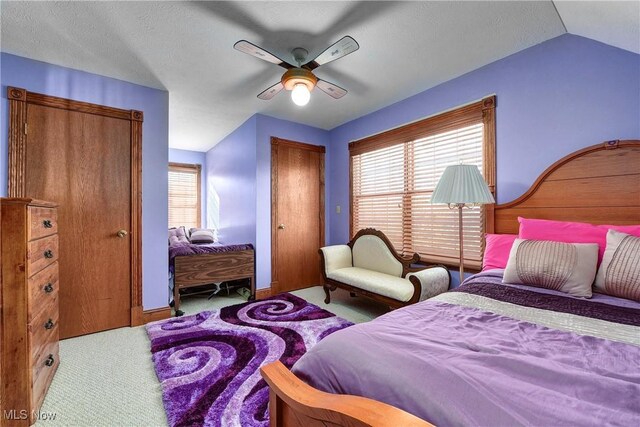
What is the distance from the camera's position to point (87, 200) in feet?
8.11

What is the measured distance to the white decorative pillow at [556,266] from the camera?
1.46 m

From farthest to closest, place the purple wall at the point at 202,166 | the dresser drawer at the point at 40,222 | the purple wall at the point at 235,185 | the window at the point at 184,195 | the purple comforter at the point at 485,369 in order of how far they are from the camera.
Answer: the purple wall at the point at 202,166
the window at the point at 184,195
the purple wall at the point at 235,185
the dresser drawer at the point at 40,222
the purple comforter at the point at 485,369

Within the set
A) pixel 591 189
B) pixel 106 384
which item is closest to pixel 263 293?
pixel 106 384

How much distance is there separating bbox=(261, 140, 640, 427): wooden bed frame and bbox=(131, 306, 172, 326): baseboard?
2.36 metres

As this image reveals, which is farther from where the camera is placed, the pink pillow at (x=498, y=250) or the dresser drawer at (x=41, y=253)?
the pink pillow at (x=498, y=250)

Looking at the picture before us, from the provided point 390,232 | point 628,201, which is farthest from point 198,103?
point 628,201

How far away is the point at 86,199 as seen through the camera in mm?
2467

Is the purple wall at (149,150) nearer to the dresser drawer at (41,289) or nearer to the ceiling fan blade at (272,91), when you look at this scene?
the dresser drawer at (41,289)

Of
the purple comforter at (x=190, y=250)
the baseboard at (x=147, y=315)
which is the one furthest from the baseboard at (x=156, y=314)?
the purple comforter at (x=190, y=250)

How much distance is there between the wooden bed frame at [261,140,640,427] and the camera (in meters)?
0.88

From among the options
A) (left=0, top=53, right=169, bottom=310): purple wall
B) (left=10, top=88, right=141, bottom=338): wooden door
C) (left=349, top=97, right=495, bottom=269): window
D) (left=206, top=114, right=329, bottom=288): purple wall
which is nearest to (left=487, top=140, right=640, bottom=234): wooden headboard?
(left=349, top=97, right=495, bottom=269): window

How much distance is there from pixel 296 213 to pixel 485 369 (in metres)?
3.29

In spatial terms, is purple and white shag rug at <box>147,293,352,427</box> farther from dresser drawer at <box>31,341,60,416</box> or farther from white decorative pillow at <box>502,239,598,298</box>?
white decorative pillow at <box>502,239,598,298</box>

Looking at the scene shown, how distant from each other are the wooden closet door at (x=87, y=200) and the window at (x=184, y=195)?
114 inches
